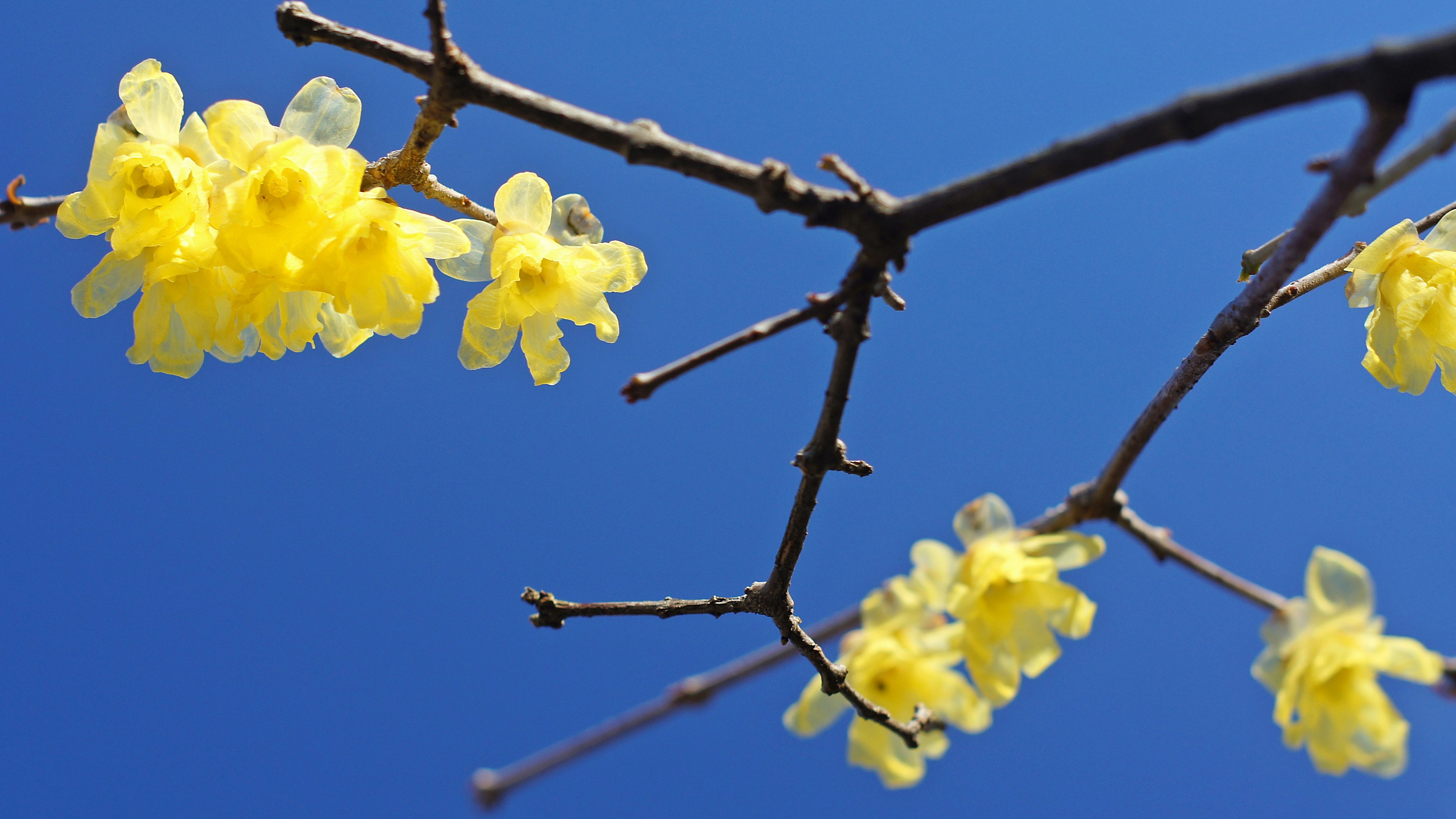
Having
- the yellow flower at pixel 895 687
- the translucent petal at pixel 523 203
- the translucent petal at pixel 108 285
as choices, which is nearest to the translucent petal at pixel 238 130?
the translucent petal at pixel 108 285

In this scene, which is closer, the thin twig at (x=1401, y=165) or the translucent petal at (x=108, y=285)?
the thin twig at (x=1401, y=165)

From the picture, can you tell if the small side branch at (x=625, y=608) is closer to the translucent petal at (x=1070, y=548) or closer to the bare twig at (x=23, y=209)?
the translucent petal at (x=1070, y=548)

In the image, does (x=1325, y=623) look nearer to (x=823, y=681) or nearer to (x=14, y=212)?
(x=823, y=681)

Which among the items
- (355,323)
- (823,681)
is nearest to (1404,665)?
(823,681)

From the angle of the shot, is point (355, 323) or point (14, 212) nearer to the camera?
point (355, 323)

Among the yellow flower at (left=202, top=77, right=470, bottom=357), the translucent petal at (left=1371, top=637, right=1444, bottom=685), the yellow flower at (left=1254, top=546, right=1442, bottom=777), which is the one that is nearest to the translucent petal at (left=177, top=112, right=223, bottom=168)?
the yellow flower at (left=202, top=77, right=470, bottom=357)

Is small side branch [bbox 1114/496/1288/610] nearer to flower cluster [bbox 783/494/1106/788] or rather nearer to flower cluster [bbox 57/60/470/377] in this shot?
flower cluster [bbox 783/494/1106/788]
